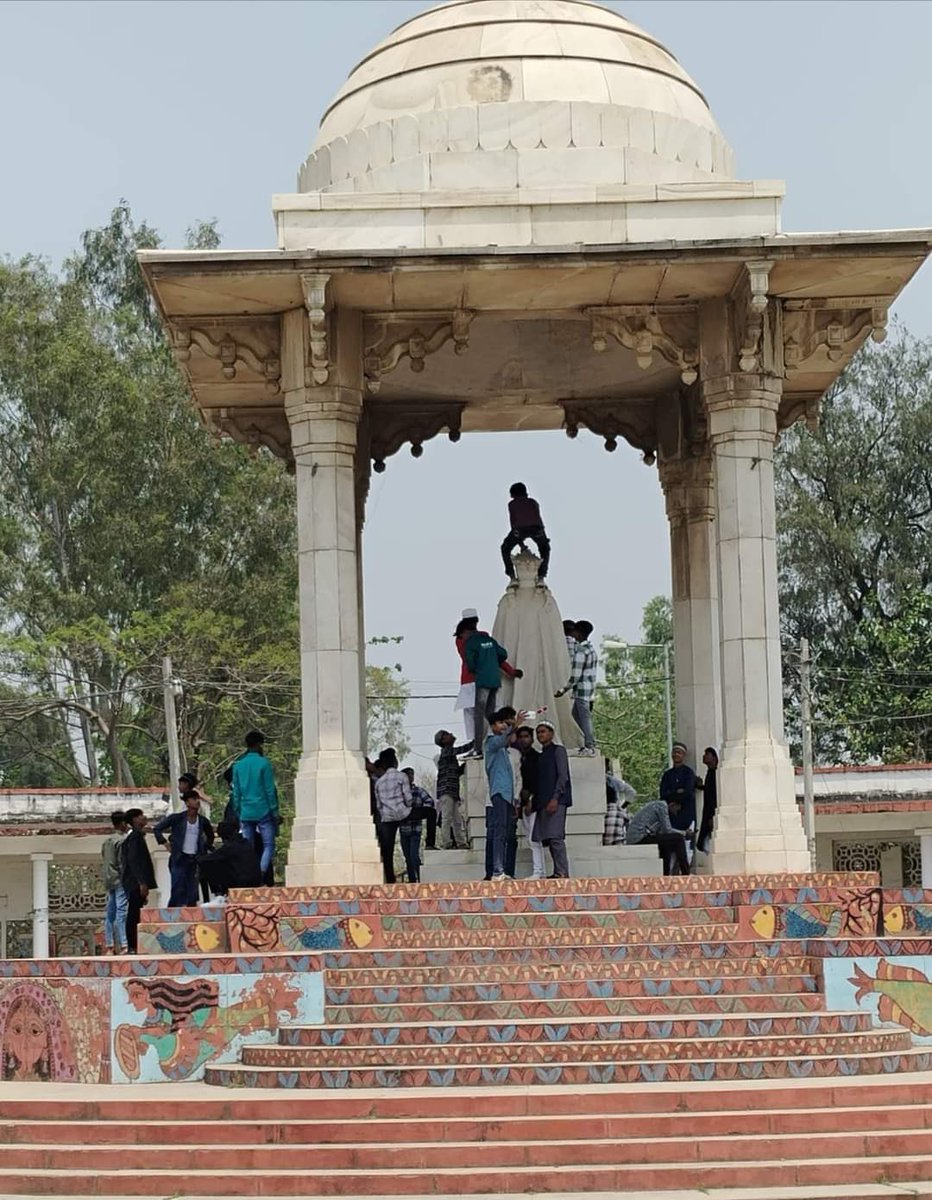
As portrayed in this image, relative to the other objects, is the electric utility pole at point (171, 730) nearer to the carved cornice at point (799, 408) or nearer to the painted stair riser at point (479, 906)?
the carved cornice at point (799, 408)

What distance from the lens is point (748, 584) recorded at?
1595 centimetres

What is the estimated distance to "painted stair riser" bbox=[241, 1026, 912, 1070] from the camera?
460 inches

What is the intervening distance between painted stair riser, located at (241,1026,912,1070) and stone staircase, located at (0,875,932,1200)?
14mm

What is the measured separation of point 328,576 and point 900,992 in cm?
543

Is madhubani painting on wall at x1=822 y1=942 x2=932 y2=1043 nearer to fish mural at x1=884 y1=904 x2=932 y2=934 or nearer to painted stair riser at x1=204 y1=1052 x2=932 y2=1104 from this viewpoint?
fish mural at x1=884 y1=904 x2=932 y2=934

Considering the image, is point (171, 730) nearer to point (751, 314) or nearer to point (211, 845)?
point (211, 845)

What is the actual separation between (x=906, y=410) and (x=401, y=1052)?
3361cm

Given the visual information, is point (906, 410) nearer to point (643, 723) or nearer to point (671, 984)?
point (643, 723)

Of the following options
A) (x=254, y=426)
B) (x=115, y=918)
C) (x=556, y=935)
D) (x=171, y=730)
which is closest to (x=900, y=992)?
(x=556, y=935)

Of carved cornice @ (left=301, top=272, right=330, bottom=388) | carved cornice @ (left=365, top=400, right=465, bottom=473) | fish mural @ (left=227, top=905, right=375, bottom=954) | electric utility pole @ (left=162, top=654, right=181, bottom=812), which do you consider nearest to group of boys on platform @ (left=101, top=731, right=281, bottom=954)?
fish mural @ (left=227, top=905, right=375, bottom=954)

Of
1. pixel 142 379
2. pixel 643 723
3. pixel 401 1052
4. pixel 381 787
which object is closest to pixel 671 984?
pixel 401 1052

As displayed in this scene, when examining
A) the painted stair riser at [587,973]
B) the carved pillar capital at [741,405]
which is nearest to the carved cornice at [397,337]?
the carved pillar capital at [741,405]

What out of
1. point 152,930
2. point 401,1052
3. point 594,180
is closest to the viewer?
point 401,1052

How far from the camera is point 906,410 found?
4331cm
